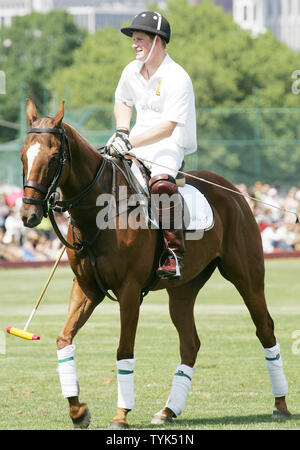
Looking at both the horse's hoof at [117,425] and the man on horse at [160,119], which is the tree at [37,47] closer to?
the man on horse at [160,119]

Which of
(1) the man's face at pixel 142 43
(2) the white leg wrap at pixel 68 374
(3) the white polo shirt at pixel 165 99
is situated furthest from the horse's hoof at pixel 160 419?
(1) the man's face at pixel 142 43

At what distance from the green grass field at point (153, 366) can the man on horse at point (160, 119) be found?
1374 millimetres

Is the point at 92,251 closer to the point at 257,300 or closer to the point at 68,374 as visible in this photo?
the point at 68,374

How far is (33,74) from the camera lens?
7738 cm

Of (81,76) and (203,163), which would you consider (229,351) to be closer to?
(203,163)

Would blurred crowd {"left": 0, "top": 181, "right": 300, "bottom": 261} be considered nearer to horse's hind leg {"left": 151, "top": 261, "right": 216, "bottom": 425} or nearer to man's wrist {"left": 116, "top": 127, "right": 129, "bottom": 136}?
horse's hind leg {"left": 151, "top": 261, "right": 216, "bottom": 425}

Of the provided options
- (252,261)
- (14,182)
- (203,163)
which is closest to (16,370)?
(252,261)

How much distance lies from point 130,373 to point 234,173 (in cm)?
2667

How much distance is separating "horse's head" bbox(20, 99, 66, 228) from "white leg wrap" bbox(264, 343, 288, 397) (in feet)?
8.33

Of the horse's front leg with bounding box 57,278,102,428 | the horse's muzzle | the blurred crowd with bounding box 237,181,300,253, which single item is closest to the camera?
the horse's muzzle

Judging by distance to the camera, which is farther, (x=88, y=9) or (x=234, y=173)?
(x=88, y=9)

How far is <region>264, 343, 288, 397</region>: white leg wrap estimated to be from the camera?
7.94 meters

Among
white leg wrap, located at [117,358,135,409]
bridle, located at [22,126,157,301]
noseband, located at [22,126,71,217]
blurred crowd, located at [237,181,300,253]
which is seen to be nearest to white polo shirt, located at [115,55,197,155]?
bridle, located at [22,126,157,301]

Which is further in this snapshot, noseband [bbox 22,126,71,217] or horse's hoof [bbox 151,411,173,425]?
horse's hoof [bbox 151,411,173,425]
